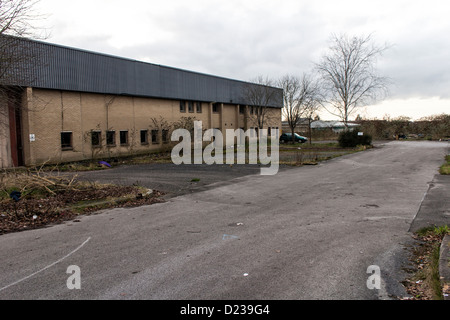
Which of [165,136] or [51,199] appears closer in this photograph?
[51,199]

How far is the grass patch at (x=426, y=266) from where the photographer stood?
13.2ft

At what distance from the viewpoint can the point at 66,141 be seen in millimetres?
23172

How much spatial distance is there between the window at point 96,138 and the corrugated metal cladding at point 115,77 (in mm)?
3099

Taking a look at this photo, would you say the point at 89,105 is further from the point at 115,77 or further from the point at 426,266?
the point at 426,266

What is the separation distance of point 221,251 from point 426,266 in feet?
10.00

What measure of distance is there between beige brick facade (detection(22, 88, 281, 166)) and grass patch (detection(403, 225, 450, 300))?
52.7 ft

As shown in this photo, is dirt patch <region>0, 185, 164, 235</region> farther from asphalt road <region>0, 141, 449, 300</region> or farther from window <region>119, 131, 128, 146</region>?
window <region>119, 131, 128, 146</region>

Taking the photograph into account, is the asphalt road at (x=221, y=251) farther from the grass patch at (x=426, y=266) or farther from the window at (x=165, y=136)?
the window at (x=165, y=136)

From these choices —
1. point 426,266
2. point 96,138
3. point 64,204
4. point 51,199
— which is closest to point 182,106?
point 96,138

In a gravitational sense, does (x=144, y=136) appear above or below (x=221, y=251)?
above

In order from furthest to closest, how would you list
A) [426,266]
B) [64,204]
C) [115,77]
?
[115,77] → [64,204] → [426,266]

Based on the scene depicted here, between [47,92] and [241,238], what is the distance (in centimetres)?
2025

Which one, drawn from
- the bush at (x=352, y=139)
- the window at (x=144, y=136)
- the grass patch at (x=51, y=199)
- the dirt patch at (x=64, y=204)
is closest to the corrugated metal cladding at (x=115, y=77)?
the window at (x=144, y=136)

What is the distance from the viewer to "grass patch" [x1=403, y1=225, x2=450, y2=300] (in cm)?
402
